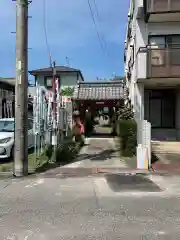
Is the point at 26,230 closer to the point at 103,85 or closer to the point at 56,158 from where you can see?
the point at 56,158

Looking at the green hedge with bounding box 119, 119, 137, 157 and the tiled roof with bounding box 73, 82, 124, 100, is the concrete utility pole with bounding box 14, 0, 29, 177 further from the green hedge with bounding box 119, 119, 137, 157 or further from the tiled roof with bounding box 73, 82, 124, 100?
the tiled roof with bounding box 73, 82, 124, 100

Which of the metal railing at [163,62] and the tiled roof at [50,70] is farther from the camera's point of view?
the tiled roof at [50,70]

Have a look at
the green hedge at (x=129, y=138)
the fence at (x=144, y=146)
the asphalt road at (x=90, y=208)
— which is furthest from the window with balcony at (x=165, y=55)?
the asphalt road at (x=90, y=208)

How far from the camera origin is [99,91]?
988 inches

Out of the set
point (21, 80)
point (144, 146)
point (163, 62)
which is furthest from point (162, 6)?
point (21, 80)

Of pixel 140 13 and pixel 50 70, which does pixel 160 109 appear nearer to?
pixel 140 13

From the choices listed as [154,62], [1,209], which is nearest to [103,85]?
[154,62]

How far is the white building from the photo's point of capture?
58.2 feet

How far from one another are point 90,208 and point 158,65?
40.8ft

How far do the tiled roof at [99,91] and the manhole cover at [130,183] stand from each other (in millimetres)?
14112

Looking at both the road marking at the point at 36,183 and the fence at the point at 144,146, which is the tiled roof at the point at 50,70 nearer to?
the fence at the point at 144,146

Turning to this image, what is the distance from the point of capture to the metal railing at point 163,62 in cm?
1772

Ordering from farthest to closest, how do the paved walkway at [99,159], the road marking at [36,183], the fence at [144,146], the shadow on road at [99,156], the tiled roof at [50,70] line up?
the tiled roof at [50,70]
the shadow on road at [99,156]
the paved walkway at [99,159]
the fence at [144,146]
the road marking at [36,183]

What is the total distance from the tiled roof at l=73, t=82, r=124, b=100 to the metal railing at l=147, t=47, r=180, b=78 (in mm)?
6496
